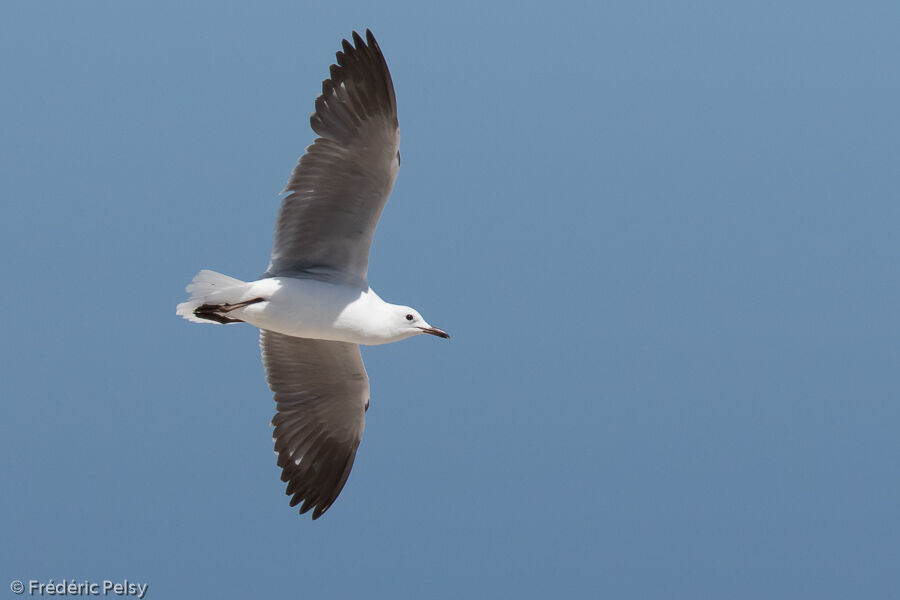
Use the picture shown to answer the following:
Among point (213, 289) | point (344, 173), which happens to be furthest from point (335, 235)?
point (213, 289)

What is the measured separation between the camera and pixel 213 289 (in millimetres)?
7949

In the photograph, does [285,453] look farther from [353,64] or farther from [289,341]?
[353,64]

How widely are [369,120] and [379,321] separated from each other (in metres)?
1.36

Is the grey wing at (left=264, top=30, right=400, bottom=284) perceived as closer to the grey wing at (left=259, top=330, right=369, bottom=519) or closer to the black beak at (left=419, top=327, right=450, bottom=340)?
the black beak at (left=419, top=327, right=450, bottom=340)

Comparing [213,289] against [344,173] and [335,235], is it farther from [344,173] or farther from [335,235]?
[344,173]

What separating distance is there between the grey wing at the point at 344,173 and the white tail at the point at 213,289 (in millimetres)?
300

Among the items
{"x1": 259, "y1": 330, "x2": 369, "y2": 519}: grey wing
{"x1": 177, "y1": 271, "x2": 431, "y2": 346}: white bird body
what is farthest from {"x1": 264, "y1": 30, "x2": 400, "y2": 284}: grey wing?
{"x1": 259, "y1": 330, "x2": 369, "y2": 519}: grey wing

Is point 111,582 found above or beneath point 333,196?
beneath

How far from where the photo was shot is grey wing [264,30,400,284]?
25.7ft

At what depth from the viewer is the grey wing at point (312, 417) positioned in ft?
29.5

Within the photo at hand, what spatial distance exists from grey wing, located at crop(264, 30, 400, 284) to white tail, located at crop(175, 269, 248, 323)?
0.30m

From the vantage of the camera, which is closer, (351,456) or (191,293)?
(191,293)

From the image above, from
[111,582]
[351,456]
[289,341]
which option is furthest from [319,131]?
[111,582]

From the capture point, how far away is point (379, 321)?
320 inches
